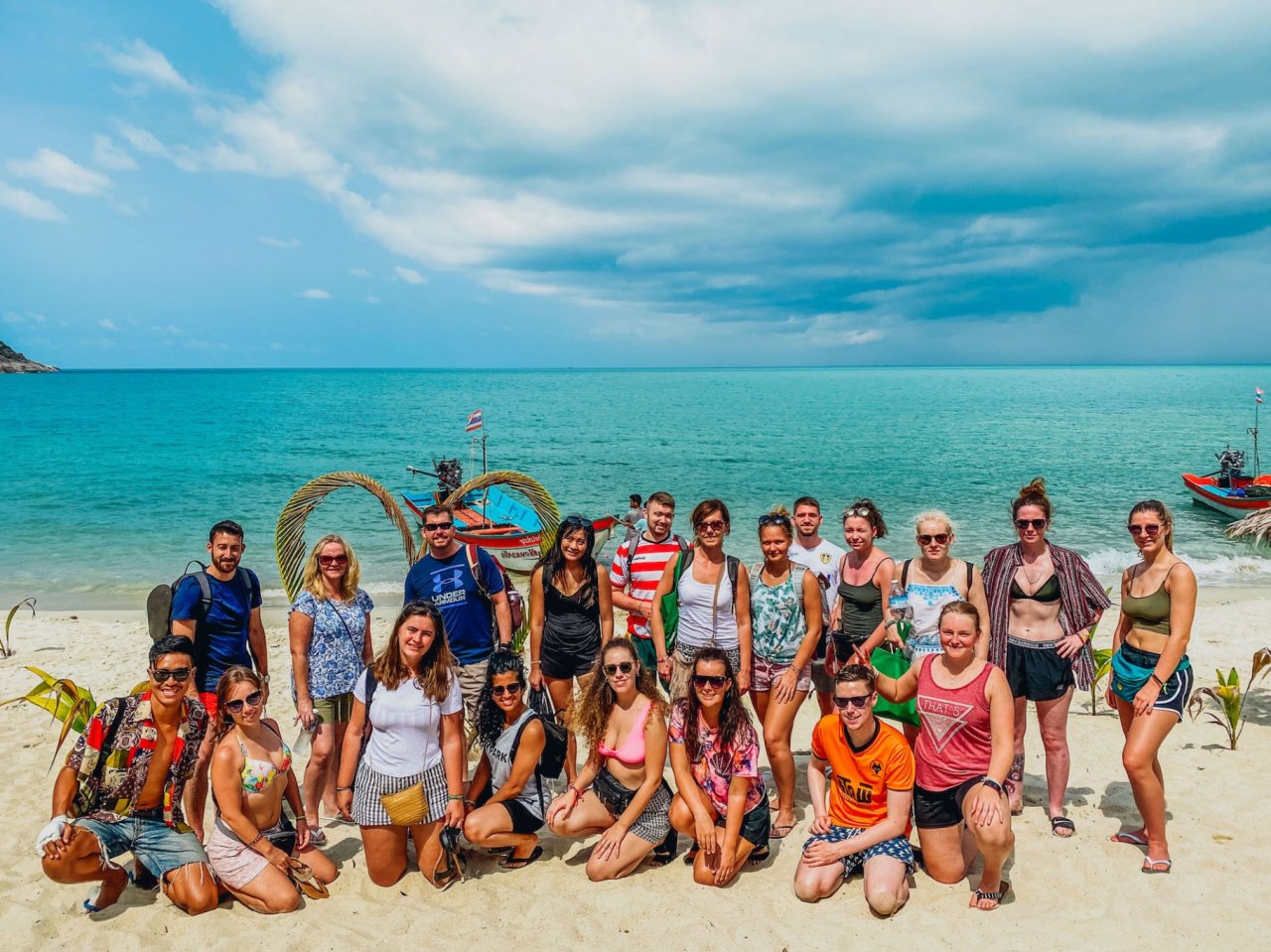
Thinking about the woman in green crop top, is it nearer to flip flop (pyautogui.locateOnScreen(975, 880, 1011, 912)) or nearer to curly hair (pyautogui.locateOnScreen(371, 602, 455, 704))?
flip flop (pyautogui.locateOnScreen(975, 880, 1011, 912))

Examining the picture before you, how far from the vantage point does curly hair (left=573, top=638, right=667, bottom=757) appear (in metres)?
4.66

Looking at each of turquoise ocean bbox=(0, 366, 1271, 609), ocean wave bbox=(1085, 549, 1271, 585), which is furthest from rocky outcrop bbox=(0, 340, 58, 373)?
ocean wave bbox=(1085, 549, 1271, 585)

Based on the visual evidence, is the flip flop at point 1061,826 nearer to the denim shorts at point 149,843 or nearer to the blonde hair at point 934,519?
the blonde hair at point 934,519

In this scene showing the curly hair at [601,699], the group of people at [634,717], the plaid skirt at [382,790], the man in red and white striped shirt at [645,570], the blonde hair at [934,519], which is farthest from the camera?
the man in red and white striped shirt at [645,570]

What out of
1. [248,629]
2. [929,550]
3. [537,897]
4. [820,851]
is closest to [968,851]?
[820,851]

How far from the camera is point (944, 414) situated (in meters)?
81.1

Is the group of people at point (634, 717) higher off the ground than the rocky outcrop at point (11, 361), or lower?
lower

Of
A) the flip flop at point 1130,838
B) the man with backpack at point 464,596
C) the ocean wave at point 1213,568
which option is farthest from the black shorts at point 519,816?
the ocean wave at point 1213,568

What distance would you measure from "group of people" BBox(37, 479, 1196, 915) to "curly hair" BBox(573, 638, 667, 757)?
0.02 m

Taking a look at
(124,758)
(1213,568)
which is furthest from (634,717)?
(1213,568)

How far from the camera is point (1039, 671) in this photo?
4.93m

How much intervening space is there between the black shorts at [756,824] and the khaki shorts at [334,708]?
7.96ft

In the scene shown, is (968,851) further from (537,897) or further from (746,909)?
(537,897)

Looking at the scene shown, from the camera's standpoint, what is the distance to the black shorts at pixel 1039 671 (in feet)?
16.1
